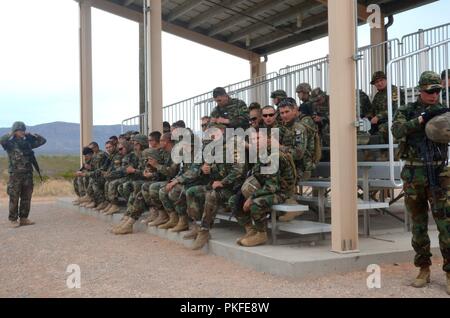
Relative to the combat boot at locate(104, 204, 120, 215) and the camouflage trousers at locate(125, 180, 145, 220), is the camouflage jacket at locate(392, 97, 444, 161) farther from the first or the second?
the combat boot at locate(104, 204, 120, 215)

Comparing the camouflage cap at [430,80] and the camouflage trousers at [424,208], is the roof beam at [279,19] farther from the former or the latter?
the camouflage trousers at [424,208]

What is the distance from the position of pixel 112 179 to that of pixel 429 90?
675 cm

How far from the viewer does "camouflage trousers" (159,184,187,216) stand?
677 cm

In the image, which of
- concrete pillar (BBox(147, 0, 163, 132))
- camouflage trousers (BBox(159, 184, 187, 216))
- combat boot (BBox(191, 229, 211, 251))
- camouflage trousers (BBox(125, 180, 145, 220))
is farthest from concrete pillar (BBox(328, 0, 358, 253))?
concrete pillar (BBox(147, 0, 163, 132))

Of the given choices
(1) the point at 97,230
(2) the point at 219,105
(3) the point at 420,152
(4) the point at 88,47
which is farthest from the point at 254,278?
(4) the point at 88,47

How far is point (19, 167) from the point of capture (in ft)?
30.0

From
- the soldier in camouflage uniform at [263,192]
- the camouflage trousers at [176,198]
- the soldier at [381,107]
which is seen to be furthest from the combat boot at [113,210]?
the soldier at [381,107]

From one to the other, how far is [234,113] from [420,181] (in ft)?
10.5

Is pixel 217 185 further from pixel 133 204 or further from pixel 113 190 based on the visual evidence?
pixel 113 190

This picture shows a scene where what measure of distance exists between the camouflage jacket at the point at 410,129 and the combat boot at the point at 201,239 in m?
2.61

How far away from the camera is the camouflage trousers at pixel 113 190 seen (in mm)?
9242
